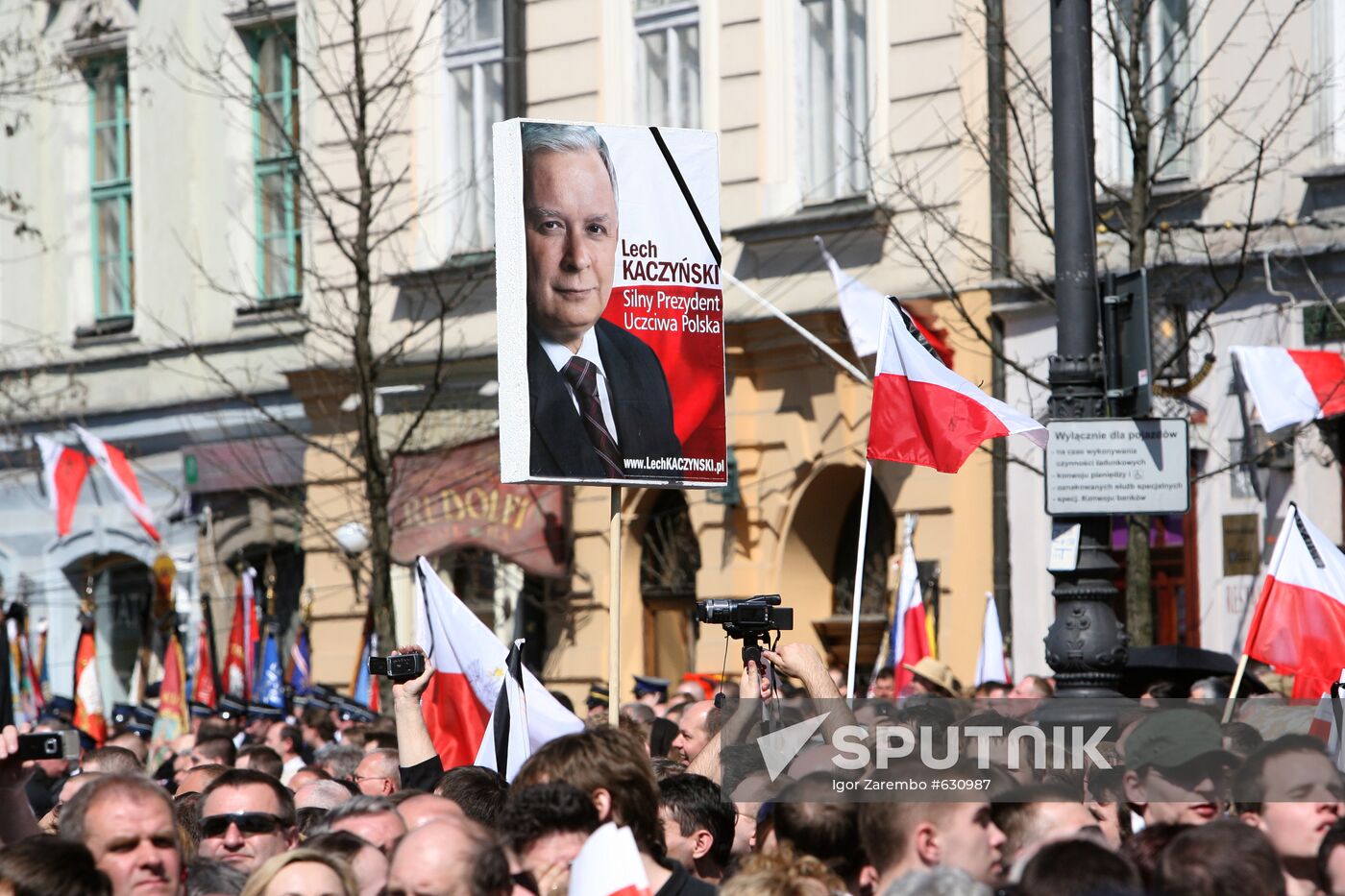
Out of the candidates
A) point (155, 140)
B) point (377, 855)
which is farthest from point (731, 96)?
point (377, 855)

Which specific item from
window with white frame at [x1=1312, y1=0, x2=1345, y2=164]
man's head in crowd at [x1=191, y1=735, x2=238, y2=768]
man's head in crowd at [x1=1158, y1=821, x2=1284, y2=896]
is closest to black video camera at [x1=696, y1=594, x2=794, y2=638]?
man's head in crowd at [x1=1158, y1=821, x2=1284, y2=896]

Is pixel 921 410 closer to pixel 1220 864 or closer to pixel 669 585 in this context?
pixel 1220 864

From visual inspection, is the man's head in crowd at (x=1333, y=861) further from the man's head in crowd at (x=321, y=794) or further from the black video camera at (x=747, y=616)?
the man's head in crowd at (x=321, y=794)

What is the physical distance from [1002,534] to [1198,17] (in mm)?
4241

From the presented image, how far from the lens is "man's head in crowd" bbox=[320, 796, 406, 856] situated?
712 cm

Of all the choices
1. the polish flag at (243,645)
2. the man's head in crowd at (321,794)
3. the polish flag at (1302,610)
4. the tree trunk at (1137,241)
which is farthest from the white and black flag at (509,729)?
the polish flag at (243,645)

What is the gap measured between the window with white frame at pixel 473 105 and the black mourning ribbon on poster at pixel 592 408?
13.5m

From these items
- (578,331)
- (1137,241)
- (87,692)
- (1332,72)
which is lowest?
(87,692)

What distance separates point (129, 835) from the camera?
6.41 m

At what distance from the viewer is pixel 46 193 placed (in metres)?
27.6

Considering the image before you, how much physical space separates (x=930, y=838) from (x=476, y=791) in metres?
2.39

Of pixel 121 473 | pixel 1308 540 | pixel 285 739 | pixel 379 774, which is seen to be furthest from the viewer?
pixel 121 473

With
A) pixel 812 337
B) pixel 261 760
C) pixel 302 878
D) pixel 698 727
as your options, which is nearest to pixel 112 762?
pixel 261 760

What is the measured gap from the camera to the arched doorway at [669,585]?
2155 cm
